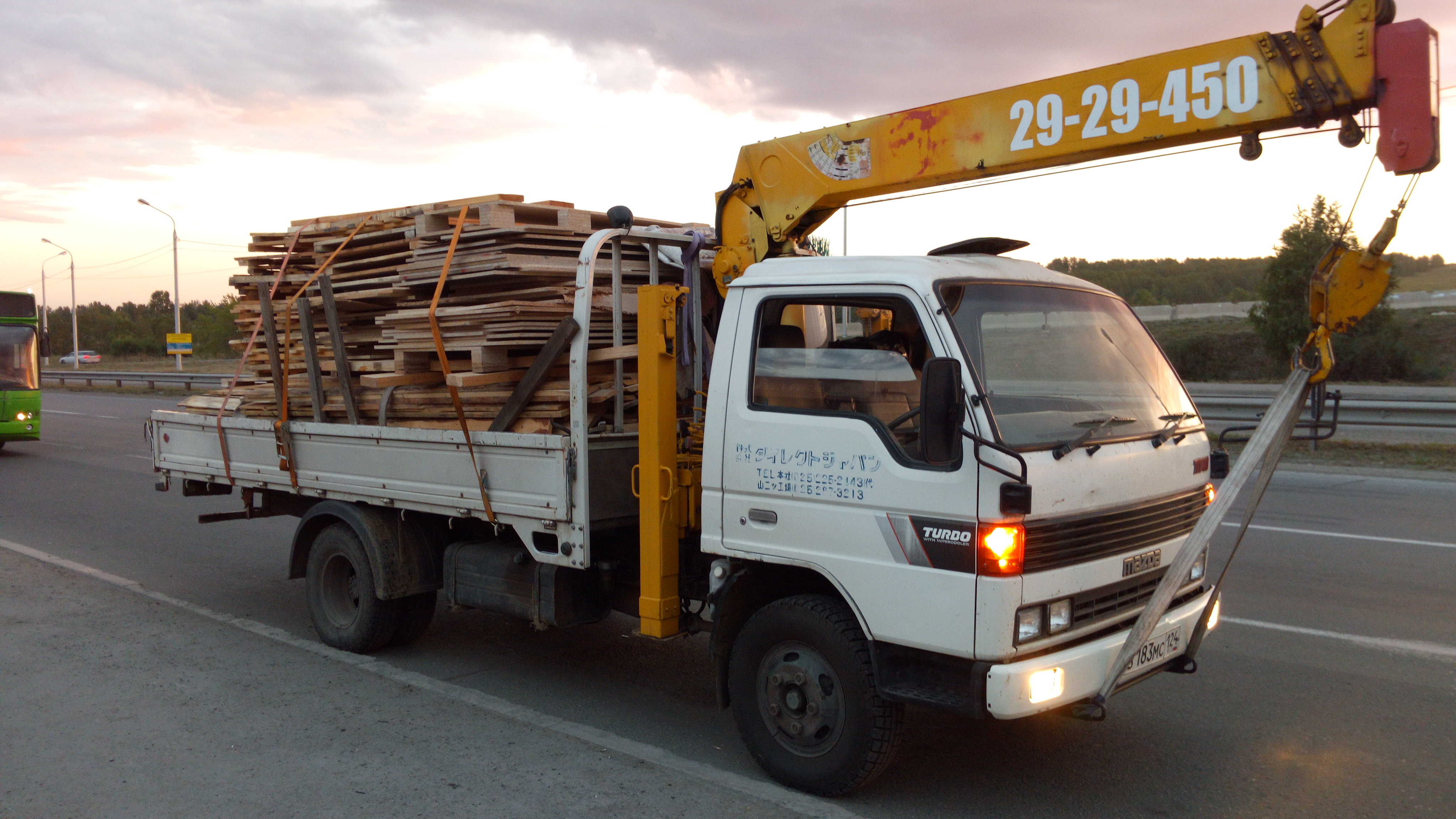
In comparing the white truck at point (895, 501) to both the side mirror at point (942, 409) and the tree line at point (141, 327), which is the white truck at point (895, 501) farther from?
the tree line at point (141, 327)

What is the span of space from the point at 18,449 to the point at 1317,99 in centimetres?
2092

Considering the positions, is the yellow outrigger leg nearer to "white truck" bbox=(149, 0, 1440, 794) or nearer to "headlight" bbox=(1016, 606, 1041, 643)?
"white truck" bbox=(149, 0, 1440, 794)

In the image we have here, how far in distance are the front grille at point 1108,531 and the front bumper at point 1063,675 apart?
305 mm

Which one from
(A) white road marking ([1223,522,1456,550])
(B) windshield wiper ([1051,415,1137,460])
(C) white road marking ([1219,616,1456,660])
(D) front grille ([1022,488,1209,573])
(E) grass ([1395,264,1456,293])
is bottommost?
(C) white road marking ([1219,616,1456,660])

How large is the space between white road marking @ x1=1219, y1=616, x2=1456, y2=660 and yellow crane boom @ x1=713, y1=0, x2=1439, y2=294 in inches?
121

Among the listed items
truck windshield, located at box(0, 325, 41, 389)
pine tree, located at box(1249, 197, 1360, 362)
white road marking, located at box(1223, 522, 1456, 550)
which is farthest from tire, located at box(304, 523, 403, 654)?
pine tree, located at box(1249, 197, 1360, 362)

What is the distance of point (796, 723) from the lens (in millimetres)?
4117

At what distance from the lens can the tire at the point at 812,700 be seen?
3.88 m

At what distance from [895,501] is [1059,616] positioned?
70cm

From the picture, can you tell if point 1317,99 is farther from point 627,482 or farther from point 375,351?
point 375,351

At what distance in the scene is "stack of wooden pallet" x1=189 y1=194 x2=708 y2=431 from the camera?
532 centimetres

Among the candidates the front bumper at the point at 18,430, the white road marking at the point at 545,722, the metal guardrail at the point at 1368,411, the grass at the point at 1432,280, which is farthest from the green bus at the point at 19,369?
the grass at the point at 1432,280

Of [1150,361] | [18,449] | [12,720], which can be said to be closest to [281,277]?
[12,720]

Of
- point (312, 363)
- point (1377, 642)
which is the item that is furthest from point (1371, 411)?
point (312, 363)
